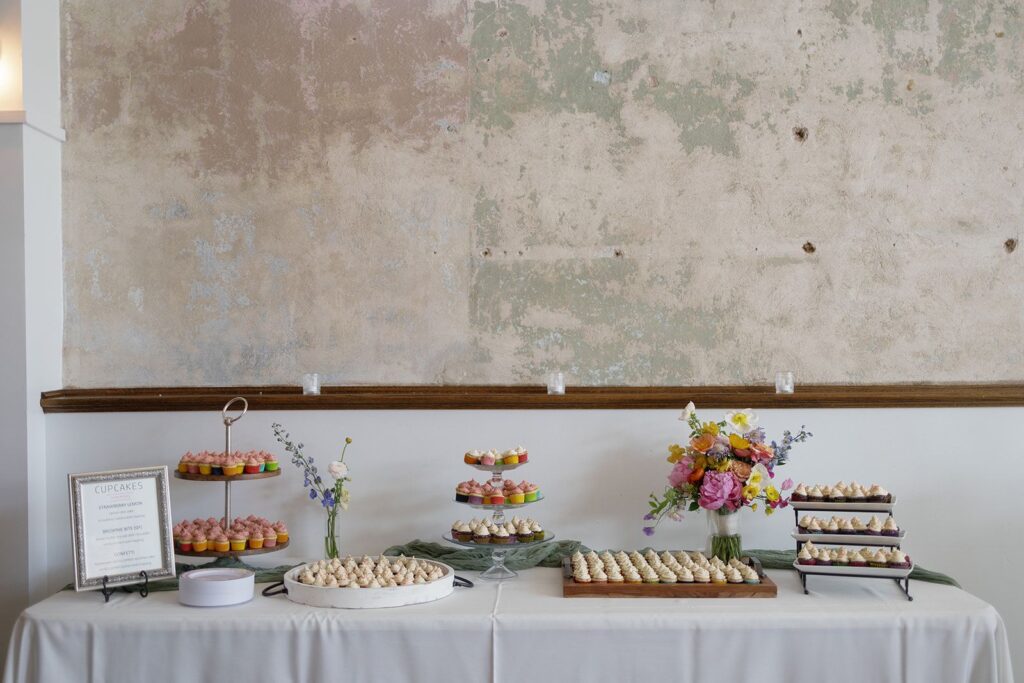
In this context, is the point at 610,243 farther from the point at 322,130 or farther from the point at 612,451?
the point at 322,130

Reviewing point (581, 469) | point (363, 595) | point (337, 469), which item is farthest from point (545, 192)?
point (363, 595)

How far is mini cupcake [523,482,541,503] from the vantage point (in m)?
3.12

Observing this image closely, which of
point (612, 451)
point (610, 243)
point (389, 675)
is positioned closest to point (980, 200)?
point (610, 243)

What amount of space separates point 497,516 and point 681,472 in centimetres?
64

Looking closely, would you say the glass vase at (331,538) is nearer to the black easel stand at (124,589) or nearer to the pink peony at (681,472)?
the black easel stand at (124,589)

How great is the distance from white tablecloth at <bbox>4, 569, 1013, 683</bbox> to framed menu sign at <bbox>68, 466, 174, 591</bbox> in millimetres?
192

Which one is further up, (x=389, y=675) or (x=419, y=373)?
(x=419, y=373)

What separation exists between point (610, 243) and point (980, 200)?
1.38m

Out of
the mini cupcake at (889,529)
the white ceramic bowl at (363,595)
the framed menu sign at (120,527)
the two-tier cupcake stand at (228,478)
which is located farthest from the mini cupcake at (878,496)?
the framed menu sign at (120,527)

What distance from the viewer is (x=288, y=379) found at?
3.51m

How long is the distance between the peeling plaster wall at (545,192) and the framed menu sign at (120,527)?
27.2 inches

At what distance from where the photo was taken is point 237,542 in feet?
9.74

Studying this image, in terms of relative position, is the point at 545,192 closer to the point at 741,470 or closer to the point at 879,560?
the point at 741,470

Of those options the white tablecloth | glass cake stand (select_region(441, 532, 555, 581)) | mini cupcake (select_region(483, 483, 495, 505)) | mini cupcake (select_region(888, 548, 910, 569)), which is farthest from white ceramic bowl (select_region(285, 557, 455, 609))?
mini cupcake (select_region(888, 548, 910, 569))
